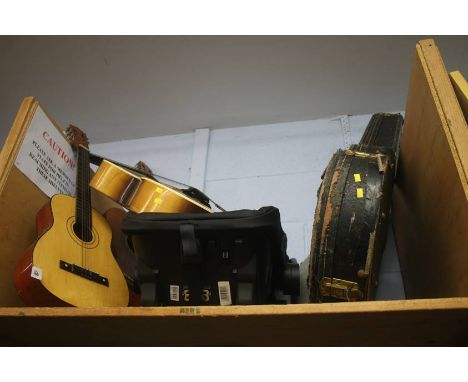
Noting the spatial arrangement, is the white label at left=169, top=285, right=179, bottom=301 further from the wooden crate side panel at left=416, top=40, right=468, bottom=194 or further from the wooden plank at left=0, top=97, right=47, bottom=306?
the wooden crate side panel at left=416, top=40, right=468, bottom=194

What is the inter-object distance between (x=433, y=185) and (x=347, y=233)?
248 mm

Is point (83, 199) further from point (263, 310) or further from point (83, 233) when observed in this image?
point (263, 310)

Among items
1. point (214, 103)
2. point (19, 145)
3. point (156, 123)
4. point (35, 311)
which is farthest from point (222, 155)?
point (35, 311)

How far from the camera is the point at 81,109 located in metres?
2.06

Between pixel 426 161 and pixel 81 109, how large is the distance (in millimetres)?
1578

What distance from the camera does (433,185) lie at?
1.06 m

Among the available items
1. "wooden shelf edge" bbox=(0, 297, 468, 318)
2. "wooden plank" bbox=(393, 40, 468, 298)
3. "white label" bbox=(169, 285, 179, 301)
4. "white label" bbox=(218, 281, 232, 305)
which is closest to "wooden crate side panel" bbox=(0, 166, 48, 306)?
"wooden shelf edge" bbox=(0, 297, 468, 318)

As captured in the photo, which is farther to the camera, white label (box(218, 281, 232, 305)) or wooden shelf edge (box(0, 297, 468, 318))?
white label (box(218, 281, 232, 305))

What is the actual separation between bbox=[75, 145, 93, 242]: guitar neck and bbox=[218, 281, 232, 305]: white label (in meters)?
0.50

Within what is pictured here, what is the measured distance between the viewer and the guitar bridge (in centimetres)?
112

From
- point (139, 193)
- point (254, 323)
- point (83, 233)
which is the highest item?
point (139, 193)

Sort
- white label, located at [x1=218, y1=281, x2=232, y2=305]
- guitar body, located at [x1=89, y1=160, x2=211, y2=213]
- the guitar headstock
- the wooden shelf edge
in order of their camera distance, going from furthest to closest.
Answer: the guitar headstock < guitar body, located at [x1=89, y1=160, x2=211, y2=213] < white label, located at [x1=218, y1=281, x2=232, y2=305] < the wooden shelf edge

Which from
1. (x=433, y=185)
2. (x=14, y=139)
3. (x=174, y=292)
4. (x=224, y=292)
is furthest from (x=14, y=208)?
(x=433, y=185)

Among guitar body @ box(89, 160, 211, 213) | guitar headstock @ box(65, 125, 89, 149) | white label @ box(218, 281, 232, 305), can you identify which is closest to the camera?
white label @ box(218, 281, 232, 305)
